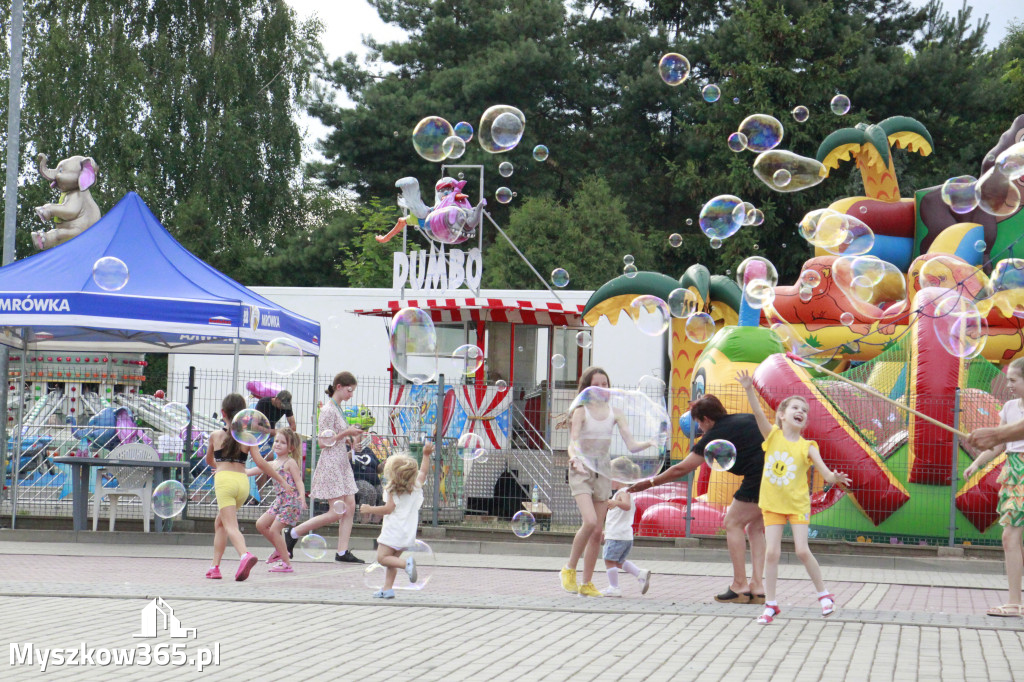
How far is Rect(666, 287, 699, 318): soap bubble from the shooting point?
15320 millimetres

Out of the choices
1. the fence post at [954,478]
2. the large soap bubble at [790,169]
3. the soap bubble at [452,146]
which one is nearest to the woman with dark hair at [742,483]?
the large soap bubble at [790,169]

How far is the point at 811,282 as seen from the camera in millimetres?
14672

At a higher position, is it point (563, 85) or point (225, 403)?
point (563, 85)

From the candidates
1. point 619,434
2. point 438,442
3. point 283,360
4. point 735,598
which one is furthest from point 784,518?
point 283,360

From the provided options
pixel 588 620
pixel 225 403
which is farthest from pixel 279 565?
pixel 588 620

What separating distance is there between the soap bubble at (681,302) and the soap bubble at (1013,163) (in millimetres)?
5976

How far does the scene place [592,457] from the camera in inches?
345

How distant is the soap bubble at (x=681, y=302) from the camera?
50.3ft

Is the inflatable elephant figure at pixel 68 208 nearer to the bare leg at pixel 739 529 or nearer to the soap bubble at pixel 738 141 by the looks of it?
the soap bubble at pixel 738 141

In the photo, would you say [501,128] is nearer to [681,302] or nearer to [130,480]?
[681,302]

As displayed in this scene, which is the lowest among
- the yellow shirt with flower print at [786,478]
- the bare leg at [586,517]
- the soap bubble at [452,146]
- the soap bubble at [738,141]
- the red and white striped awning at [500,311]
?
the bare leg at [586,517]

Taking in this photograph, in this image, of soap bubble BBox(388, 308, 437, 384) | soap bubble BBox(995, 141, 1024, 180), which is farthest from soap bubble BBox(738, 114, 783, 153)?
soap bubble BBox(388, 308, 437, 384)

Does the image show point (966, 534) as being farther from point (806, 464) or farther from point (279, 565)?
point (279, 565)

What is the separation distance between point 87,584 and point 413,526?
2.47 m
